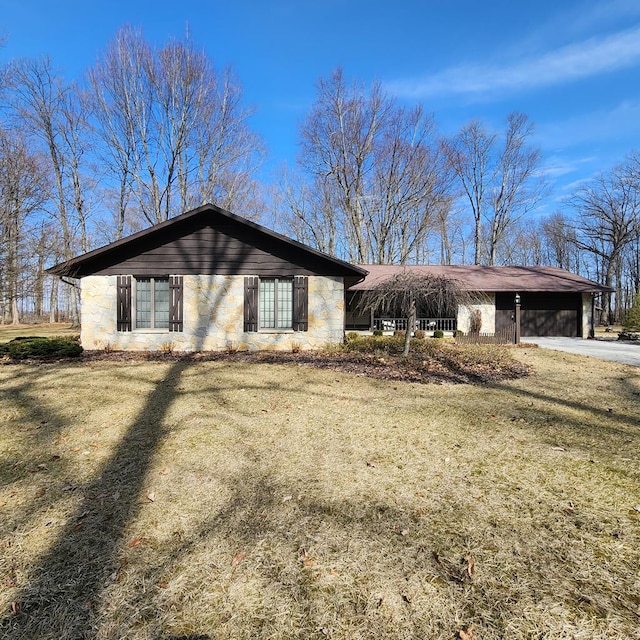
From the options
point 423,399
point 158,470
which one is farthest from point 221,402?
point 423,399

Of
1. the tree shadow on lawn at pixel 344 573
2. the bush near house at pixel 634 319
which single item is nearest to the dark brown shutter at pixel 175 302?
the tree shadow on lawn at pixel 344 573

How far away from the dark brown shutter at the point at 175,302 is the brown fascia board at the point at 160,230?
5.05 feet

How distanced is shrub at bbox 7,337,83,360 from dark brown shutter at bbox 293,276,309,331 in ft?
20.3

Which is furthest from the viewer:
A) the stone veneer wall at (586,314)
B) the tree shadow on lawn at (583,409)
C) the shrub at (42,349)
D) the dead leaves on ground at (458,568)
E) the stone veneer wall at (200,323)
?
the stone veneer wall at (586,314)

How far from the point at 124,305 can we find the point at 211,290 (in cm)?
263

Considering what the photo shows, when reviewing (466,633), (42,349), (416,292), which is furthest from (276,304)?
(466,633)

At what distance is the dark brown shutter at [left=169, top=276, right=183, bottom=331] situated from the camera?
11430mm

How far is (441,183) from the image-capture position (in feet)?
96.3

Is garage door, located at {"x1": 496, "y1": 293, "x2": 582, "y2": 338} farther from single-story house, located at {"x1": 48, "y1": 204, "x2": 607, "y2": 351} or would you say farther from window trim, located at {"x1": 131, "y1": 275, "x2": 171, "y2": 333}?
window trim, located at {"x1": 131, "y1": 275, "x2": 171, "y2": 333}

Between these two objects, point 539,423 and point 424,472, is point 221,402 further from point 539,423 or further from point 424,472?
point 539,423

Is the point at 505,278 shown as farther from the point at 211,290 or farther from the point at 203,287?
the point at 203,287

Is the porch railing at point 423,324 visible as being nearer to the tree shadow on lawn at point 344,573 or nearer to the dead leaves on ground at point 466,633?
the tree shadow on lawn at point 344,573

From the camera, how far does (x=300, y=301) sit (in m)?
11.6

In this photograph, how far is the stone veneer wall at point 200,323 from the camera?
11492 millimetres
